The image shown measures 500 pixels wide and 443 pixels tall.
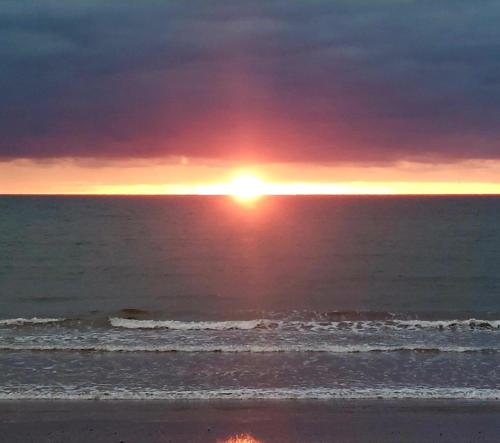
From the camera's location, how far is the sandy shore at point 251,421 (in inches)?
462

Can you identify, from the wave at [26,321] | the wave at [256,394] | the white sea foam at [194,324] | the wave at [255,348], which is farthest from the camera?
the wave at [26,321]

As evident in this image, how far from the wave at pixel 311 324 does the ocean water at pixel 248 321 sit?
0.07 meters

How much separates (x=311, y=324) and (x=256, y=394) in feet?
30.6

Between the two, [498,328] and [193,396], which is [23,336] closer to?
[193,396]

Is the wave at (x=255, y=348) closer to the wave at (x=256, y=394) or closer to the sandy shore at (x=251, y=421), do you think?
the wave at (x=256, y=394)

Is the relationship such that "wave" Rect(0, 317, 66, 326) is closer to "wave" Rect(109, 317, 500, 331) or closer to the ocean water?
the ocean water

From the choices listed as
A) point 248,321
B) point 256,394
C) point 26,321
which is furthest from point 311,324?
point 26,321

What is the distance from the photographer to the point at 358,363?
56.9 feet

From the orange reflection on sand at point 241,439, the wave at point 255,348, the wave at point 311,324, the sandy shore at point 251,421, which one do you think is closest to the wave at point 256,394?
the sandy shore at point 251,421

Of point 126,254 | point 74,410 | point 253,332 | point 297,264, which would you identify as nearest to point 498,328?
point 253,332

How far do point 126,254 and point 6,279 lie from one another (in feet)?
46.3

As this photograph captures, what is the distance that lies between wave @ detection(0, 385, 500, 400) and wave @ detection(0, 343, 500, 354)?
403 cm

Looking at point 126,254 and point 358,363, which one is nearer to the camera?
point 358,363

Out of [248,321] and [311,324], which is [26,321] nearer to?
[248,321]
